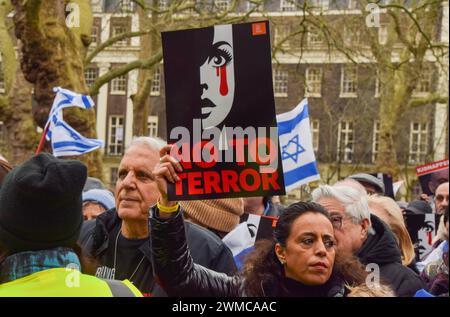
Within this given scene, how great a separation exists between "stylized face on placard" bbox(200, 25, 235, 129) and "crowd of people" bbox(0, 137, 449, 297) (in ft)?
1.08

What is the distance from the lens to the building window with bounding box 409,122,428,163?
48562mm

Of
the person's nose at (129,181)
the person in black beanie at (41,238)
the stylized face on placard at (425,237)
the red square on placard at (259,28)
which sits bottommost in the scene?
the stylized face on placard at (425,237)

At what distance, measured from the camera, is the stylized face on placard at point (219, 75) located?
4.29 meters

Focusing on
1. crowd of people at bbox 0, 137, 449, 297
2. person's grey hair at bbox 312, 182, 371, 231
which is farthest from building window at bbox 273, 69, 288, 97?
person's grey hair at bbox 312, 182, 371, 231

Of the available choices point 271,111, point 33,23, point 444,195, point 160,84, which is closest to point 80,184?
point 271,111

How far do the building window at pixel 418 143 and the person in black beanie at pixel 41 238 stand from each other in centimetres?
4542

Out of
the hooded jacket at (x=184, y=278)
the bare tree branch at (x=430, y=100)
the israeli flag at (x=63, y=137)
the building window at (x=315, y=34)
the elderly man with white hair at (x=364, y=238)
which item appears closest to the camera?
the hooded jacket at (x=184, y=278)

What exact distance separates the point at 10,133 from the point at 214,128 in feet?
46.0

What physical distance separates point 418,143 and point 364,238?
151ft

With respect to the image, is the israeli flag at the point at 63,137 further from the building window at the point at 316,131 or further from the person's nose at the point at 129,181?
the building window at the point at 316,131

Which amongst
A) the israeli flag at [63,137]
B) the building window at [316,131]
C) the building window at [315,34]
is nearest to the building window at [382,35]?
the building window at [315,34]

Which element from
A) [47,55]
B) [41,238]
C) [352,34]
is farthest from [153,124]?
[41,238]

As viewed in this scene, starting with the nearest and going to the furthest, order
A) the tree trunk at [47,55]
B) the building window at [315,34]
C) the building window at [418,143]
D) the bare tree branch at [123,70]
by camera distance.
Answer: the tree trunk at [47,55], the bare tree branch at [123,70], the building window at [315,34], the building window at [418,143]

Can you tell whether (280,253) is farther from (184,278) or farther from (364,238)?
(364,238)
